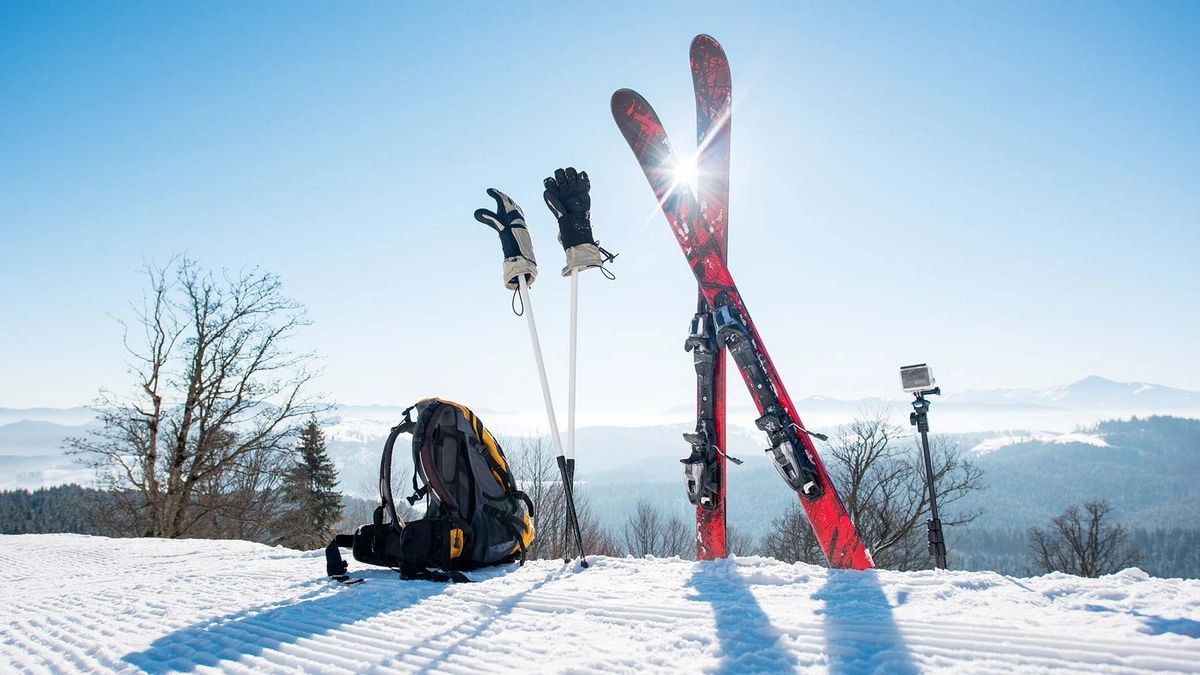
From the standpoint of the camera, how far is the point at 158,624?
2072 mm

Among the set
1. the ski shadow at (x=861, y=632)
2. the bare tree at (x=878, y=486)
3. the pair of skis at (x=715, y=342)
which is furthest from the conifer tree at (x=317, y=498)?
the ski shadow at (x=861, y=632)

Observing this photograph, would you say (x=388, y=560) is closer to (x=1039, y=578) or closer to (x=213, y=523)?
(x=1039, y=578)

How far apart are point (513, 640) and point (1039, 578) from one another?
204 cm

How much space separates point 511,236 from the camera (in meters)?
3.70

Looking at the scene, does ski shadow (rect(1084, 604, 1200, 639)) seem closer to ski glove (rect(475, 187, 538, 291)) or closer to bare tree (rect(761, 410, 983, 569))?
ski glove (rect(475, 187, 538, 291))

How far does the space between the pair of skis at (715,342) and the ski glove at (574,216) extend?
0.90 meters

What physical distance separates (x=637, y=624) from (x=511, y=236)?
262cm

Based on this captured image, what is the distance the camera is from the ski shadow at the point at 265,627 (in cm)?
167

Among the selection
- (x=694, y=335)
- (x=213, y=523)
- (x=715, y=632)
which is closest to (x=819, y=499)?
(x=694, y=335)

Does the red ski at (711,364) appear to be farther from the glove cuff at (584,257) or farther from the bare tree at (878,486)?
the bare tree at (878,486)

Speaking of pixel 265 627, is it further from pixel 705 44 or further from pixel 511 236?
pixel 705 44

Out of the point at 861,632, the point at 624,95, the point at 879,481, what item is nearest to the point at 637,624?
the point at 861,632

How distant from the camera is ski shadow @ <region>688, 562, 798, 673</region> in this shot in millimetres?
1414

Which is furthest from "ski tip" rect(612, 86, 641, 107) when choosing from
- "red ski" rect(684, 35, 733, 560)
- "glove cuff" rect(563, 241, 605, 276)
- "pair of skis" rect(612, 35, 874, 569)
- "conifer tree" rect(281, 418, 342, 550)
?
"conifer tree" rect(281, 418, 342, 550)
